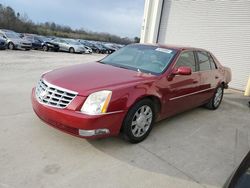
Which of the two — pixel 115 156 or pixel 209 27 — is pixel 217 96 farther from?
pixel 209 27

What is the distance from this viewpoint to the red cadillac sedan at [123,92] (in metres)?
3.07

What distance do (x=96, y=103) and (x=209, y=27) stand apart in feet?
26.5

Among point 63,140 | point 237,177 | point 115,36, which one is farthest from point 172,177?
point 115,36

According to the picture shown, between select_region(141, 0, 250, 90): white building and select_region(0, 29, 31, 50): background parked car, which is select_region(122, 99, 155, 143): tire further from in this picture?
select_region(0, 29, 31, 50): background parked car

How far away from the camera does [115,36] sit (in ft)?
208

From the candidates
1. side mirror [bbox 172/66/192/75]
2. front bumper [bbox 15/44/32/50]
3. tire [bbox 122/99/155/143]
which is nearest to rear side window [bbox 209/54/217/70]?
side mirror [bbox 172/66/192/75]

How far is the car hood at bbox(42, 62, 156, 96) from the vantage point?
3.20 metres

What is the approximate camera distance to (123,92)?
10.6 feet

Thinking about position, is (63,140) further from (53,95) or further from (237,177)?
(237,177)

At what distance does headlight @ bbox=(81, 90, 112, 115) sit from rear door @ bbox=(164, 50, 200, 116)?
4.25ft

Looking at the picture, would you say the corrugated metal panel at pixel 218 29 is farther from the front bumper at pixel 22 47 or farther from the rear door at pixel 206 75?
the front bumper at pixel 22 47

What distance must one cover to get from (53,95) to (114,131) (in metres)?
0.94

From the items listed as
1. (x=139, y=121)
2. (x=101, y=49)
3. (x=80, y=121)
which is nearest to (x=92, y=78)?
(x=80, y=121)

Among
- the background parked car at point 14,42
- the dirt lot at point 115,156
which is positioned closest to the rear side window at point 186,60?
the dirt lot at point 115,156
